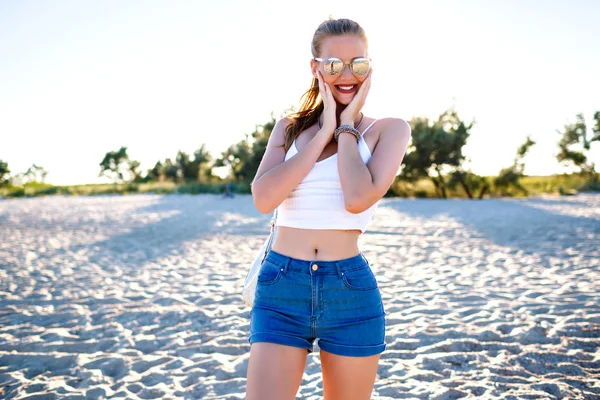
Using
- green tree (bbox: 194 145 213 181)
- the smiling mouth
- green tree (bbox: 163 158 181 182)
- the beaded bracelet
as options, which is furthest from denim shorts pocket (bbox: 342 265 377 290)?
green tree (bbox: 163 158 181 182)

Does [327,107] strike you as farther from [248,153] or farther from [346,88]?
[248,153]

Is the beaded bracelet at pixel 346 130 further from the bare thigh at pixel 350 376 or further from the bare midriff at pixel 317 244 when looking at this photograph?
the bare thigh at pixel 350 376

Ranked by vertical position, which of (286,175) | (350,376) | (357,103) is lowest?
(350,376)

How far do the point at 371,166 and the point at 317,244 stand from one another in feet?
1.19

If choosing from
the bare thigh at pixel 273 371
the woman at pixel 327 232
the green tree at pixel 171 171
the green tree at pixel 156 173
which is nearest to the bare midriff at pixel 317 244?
the woman at pixel 327 232

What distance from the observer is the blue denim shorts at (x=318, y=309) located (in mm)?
1745

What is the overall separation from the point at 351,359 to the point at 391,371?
245 cm

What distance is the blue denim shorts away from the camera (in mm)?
1745

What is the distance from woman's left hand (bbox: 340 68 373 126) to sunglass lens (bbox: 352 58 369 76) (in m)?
0.04

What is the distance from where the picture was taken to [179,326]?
5180mm

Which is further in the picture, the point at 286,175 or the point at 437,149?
the point at 437,149

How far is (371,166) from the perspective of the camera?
1.91 m

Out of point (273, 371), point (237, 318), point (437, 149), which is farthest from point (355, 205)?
point (437, 149)

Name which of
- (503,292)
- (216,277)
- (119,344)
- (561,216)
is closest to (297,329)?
(119,344)
